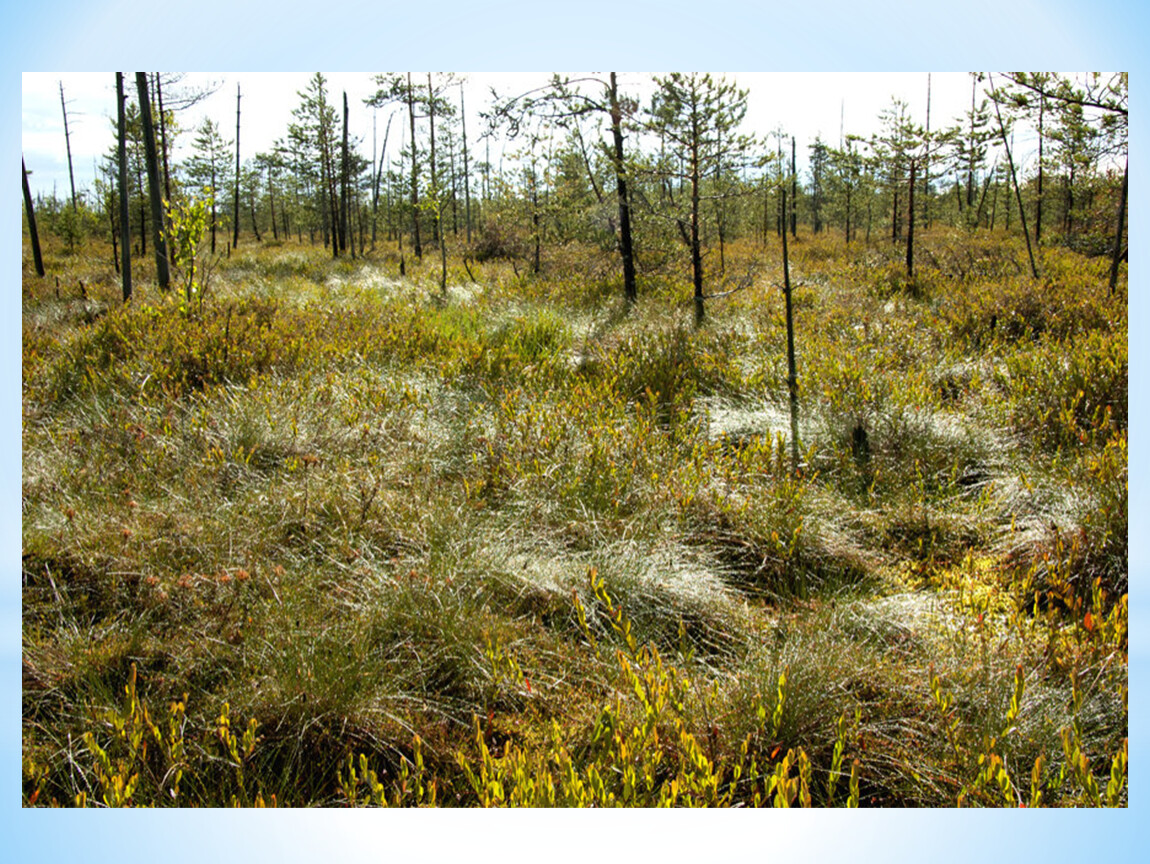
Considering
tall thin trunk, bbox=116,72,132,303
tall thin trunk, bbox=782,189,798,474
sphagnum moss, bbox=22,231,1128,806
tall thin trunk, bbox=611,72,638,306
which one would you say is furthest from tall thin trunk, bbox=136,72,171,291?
tall thin trunk, bbox=782,189,798,474

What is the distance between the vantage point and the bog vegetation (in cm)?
196

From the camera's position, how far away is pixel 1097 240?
8.41 m

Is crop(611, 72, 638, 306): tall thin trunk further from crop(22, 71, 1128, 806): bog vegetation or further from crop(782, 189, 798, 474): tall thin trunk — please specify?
crop(782, 189, 798, 474): tall thin trunk

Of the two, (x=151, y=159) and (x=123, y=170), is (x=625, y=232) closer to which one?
(x=151, y=159)

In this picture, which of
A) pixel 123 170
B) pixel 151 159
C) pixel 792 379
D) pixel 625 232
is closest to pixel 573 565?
pixel 792 379

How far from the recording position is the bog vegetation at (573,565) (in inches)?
77.2

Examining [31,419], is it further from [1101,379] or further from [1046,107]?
[1046,107]

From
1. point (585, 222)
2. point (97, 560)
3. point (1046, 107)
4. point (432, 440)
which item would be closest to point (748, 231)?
point (585, 222)

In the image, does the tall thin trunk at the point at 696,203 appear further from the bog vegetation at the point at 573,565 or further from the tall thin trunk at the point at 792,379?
the tall thin trunk at the point at 792,379

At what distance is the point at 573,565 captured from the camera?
301 cm

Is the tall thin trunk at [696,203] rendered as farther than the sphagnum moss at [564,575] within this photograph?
Yes

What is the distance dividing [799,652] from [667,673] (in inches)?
21.3

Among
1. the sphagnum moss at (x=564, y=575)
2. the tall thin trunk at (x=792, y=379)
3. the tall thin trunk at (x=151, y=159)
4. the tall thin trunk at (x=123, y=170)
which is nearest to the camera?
the sphagnum moss at (x=564, y=575)

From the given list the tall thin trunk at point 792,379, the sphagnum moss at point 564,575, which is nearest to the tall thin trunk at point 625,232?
the sphagnum moss at point 564,575
